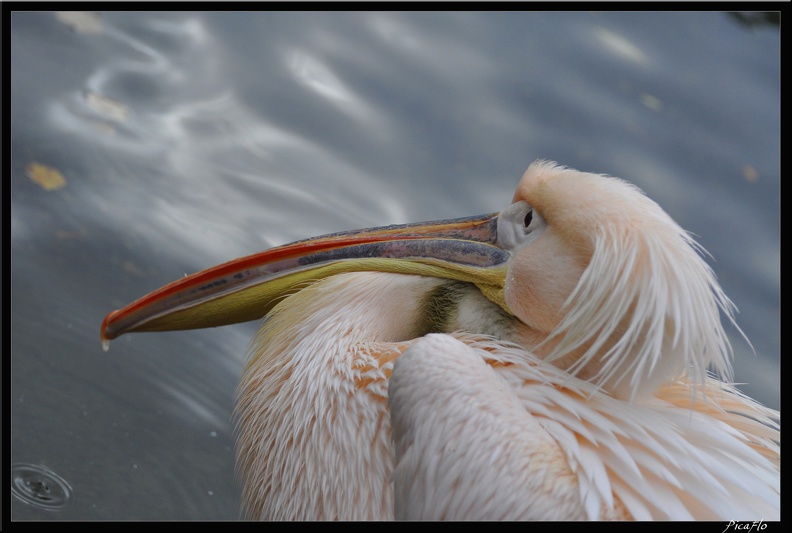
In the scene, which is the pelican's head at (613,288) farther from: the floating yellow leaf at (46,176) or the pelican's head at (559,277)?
the floating yellow leaf at (46,176)

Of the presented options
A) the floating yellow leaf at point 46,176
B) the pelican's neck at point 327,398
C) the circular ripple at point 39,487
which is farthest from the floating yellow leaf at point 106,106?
the pelican's neck at point 327,398

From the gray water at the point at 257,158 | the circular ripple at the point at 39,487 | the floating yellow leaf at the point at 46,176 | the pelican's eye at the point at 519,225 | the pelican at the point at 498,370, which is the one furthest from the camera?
the floating yellow leaf at the point at 46,176

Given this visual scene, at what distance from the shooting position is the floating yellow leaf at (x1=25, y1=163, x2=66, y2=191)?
3.76 meters

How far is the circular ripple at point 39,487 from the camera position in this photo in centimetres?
A: 276

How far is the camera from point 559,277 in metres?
2.03

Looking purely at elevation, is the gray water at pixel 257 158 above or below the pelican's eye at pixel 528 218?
below

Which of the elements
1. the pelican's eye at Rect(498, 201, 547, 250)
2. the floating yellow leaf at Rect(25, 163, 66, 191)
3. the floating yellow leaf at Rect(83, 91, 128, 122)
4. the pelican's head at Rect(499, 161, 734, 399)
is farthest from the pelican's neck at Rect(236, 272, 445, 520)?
the floating yellow leaf at Rect(83, 91, 128, 122)

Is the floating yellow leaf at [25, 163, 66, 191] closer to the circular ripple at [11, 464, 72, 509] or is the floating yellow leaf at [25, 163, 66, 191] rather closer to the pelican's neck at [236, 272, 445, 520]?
the circular ripple at [11, 464, 72, 509]

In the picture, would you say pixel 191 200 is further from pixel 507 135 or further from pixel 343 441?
pixel 343 441

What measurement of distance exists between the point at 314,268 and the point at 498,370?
598mm

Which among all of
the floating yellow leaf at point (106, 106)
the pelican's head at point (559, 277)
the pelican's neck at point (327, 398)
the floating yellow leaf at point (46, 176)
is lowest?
the floating yellow leaf at point (46, 176)

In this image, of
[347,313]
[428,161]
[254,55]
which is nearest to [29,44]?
[254,55]

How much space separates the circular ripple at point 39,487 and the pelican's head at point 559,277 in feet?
2.11

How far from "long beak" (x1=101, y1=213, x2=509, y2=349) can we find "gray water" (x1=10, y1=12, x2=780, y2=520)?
2.54 feet
